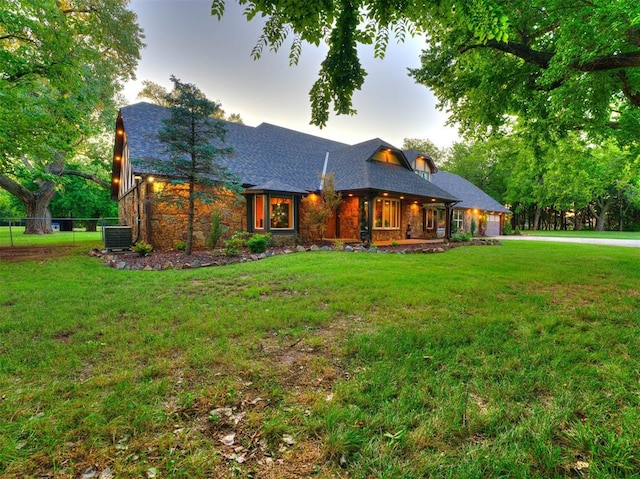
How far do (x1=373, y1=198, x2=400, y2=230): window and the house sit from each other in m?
0.06

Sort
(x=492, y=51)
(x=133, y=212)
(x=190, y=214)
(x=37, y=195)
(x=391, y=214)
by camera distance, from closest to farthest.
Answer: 1. (x=492, y=51)
2. (x=190, y=214)
3. (x=133, y=212)
4. (x=391, y=214)
5. (x=37, y=195)

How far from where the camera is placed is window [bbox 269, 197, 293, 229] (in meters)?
13.1

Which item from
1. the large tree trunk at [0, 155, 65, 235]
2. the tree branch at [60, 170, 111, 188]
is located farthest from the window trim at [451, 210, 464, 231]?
the large tree trunk at [0, 155, 65, 235]

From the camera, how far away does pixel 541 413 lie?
2.07 meters

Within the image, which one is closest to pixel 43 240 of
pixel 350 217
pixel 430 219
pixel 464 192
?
pixel 350 217

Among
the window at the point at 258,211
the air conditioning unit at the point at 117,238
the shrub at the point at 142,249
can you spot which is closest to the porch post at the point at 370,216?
the window at the point at 258,211

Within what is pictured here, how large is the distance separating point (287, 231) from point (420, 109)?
1362cm

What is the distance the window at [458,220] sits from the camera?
24.4 m

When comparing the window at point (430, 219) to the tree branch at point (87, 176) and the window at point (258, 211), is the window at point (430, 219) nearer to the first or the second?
the window at point (258, 211)

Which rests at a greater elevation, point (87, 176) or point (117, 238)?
point (87, 176)

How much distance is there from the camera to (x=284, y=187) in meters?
13.1

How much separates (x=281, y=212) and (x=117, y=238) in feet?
21.8

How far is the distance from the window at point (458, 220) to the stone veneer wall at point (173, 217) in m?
19.2

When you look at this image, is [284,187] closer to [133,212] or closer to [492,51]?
[133,212]
